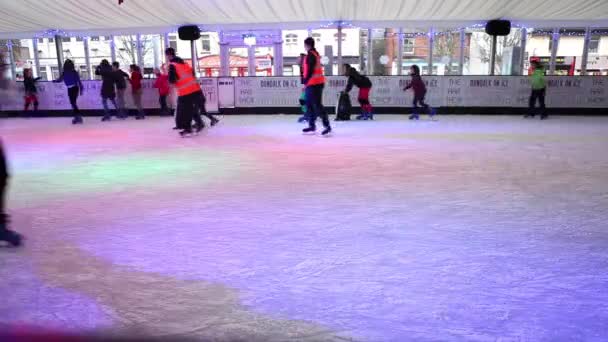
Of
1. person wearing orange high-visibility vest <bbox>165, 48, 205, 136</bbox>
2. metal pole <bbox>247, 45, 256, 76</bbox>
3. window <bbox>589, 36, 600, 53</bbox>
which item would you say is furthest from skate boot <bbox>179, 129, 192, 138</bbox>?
window <bbox>589, 36, 600, 53</bbox>

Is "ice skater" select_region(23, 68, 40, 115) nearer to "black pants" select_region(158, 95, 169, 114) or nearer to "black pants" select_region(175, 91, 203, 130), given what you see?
"black pants" select_region(158, 95, 169, 114)

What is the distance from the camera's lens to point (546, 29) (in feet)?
37.4

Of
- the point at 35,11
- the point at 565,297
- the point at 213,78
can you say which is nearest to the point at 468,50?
the point at 213,78

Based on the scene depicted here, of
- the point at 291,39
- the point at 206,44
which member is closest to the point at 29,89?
the point at 206,44

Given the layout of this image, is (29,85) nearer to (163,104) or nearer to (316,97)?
(163,104)

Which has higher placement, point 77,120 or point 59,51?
point 59,51

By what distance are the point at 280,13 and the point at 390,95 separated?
314 centimetres

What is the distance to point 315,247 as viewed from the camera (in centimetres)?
234

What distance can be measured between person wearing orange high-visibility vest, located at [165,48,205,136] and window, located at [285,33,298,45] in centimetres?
669

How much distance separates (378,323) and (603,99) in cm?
1069

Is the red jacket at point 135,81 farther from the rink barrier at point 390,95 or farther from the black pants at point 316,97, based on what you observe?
the black pants at point 316,97

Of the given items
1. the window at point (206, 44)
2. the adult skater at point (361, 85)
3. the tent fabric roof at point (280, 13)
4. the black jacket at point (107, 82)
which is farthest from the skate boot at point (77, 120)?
the adult skater at point (361, 85)

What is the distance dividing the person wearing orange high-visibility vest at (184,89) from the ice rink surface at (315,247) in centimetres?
165

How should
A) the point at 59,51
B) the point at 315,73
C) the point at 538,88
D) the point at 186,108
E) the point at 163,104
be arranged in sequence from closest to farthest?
1. the point at 315,73
2. the point at 186,108
3. the point at 538,88
4. the point at 163,104
5. the point at 59,51
